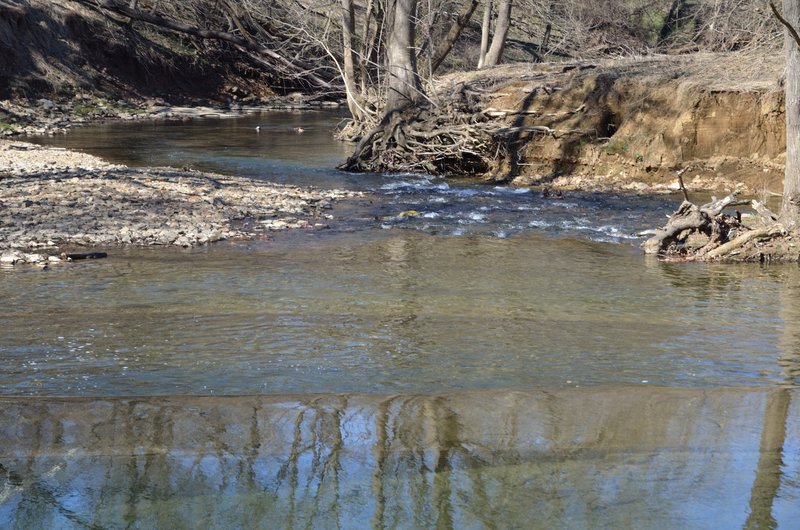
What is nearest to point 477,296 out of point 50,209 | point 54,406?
point 54,406

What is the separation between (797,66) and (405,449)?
323 inches

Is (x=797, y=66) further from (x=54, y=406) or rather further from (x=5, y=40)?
(x=5, y=40)

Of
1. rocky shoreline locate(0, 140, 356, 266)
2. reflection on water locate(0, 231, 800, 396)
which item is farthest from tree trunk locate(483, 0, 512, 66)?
reflection on water locate(0, 231, 800, 396)

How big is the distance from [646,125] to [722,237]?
6441mm

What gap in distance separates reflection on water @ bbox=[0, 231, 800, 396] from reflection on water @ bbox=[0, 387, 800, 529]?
625 millimetres

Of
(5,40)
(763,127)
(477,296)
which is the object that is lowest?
(477,296)

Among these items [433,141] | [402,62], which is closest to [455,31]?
[402,62]

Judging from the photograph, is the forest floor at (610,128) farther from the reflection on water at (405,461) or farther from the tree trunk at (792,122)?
the reflection on water at (405,461)

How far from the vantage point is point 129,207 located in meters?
12.8

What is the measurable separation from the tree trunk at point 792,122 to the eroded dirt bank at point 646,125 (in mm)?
4627

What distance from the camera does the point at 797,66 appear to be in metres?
10.8

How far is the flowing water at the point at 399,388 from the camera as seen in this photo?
442 centimetres

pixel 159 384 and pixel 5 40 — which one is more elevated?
pixel 5 40

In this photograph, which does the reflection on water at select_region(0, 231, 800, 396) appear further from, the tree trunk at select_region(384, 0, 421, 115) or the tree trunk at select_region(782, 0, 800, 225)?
the tree trunk at select_region(384, 0, 421, 115)
